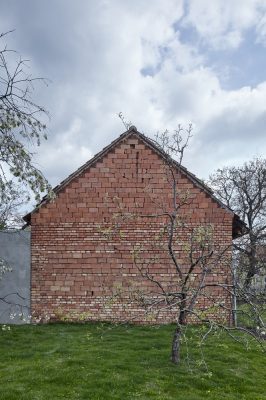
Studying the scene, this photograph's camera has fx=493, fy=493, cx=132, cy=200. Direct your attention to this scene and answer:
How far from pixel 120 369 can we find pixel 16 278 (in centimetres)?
582

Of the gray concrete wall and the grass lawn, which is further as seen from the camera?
the gray concrete wall

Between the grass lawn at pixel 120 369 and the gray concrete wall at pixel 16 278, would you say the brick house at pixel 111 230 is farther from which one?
the grass lawn at pixel 120 369

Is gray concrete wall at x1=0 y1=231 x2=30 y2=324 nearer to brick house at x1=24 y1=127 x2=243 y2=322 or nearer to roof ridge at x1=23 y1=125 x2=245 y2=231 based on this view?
brick house at x1=24 y1=127 x2=243 y2=322

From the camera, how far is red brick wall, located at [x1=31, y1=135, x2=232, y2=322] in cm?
1373

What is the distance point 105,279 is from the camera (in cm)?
1377

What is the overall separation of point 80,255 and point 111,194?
193cm

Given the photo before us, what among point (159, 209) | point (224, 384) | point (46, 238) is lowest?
point (224, 384)

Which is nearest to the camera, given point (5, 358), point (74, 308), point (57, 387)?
point (57, 387)

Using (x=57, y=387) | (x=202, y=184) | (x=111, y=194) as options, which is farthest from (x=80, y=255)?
(x=57, y=387)

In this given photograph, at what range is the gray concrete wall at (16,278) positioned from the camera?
13.8 meters

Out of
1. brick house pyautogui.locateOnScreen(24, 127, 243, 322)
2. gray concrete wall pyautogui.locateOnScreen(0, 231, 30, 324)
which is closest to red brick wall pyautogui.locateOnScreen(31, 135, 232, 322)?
brick house pyautogui.locateOnScreen(24, 127, 243, 322)

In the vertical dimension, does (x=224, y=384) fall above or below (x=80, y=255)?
below

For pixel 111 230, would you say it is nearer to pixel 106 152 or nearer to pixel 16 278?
pixel 106 152

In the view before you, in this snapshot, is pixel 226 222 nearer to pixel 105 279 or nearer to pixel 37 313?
pixel 105 279
